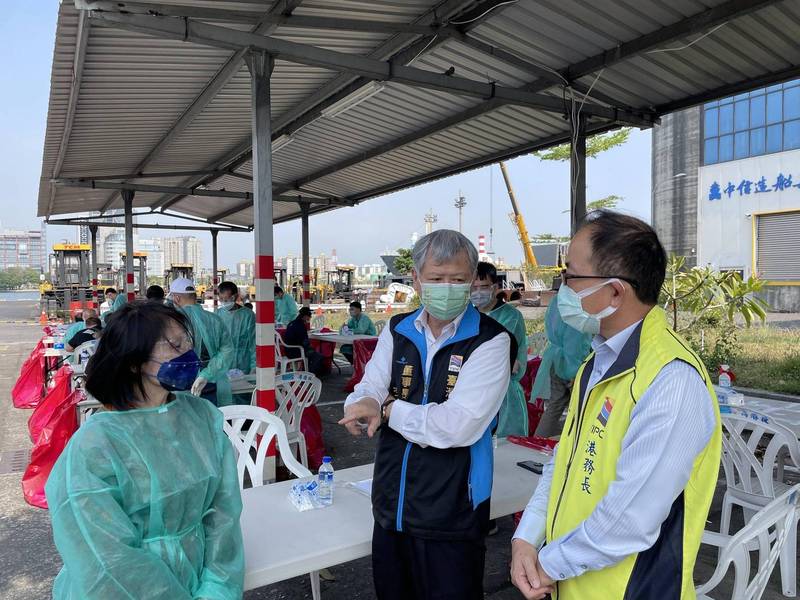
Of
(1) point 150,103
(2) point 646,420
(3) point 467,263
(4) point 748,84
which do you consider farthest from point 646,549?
(1) point 150,103

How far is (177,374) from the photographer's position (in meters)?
1.49

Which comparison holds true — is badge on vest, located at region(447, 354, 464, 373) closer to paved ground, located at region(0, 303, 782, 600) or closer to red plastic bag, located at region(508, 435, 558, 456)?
red plastic bag, located at region(508, 435, 558, 456)

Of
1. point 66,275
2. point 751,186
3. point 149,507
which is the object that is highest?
point 751,186

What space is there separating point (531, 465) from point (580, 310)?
1.21 m

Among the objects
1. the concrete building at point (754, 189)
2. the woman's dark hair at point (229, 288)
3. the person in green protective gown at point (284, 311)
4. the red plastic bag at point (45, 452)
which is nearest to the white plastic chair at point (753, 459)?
the red plastic bag at point (45, 452)

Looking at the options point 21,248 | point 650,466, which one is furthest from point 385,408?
point 21,248

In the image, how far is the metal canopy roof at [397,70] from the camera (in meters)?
4.05

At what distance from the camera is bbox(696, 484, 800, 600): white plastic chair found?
1.51 meters

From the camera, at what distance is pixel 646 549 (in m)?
1.18

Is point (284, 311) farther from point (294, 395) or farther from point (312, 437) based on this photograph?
point (294, 395)

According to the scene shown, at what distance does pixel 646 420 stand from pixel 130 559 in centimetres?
117

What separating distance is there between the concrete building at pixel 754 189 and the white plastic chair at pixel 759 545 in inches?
863

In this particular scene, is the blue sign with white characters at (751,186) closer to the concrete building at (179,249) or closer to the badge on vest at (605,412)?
the badge on vest at (605,412)

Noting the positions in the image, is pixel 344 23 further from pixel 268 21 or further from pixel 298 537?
pixel 298 537
